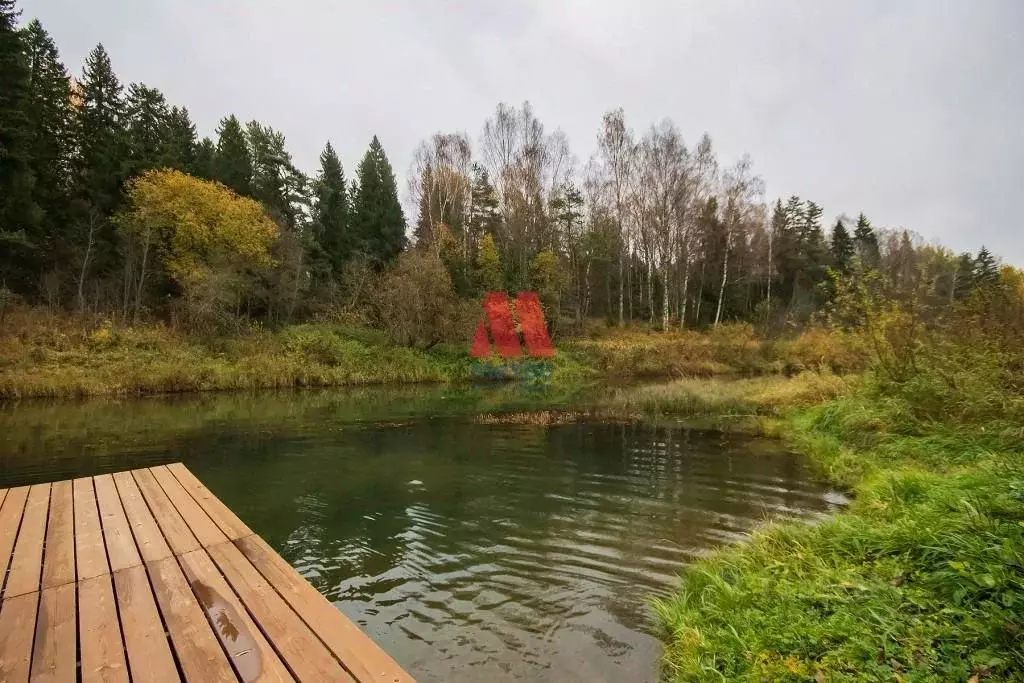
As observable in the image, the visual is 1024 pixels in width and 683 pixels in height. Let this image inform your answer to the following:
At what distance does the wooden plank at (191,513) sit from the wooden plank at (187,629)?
478 millimetres

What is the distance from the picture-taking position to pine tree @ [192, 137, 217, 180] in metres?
34.0

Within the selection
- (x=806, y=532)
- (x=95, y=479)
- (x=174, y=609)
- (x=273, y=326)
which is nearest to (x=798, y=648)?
(x=806, y=532)

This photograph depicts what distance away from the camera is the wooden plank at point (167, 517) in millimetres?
3950

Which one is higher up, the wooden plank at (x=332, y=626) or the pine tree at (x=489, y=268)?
the pine tree at (x=489, y=268)

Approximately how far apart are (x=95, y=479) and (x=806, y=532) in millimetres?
7743

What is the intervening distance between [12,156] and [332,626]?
32264mm

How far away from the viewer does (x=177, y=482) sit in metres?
5.75

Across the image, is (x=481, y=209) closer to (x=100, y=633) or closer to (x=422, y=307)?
(x=422, y=307)

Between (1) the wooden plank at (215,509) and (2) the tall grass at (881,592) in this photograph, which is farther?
(1) the wooden plank at (215,509)

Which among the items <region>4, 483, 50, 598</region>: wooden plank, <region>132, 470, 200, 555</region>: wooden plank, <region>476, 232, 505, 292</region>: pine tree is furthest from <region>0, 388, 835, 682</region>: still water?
<region>476, 232, 505, 292</region>: pine tree

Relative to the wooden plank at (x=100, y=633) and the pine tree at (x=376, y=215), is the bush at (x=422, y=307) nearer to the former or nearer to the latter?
the pine tree at (x=376, y=215)

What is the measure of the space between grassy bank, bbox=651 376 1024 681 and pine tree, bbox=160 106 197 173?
35973 mm

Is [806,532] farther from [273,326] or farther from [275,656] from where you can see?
[273,326]

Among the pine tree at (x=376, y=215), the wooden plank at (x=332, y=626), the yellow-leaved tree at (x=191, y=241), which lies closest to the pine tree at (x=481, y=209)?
the pine tree at (x=376, y=215)
